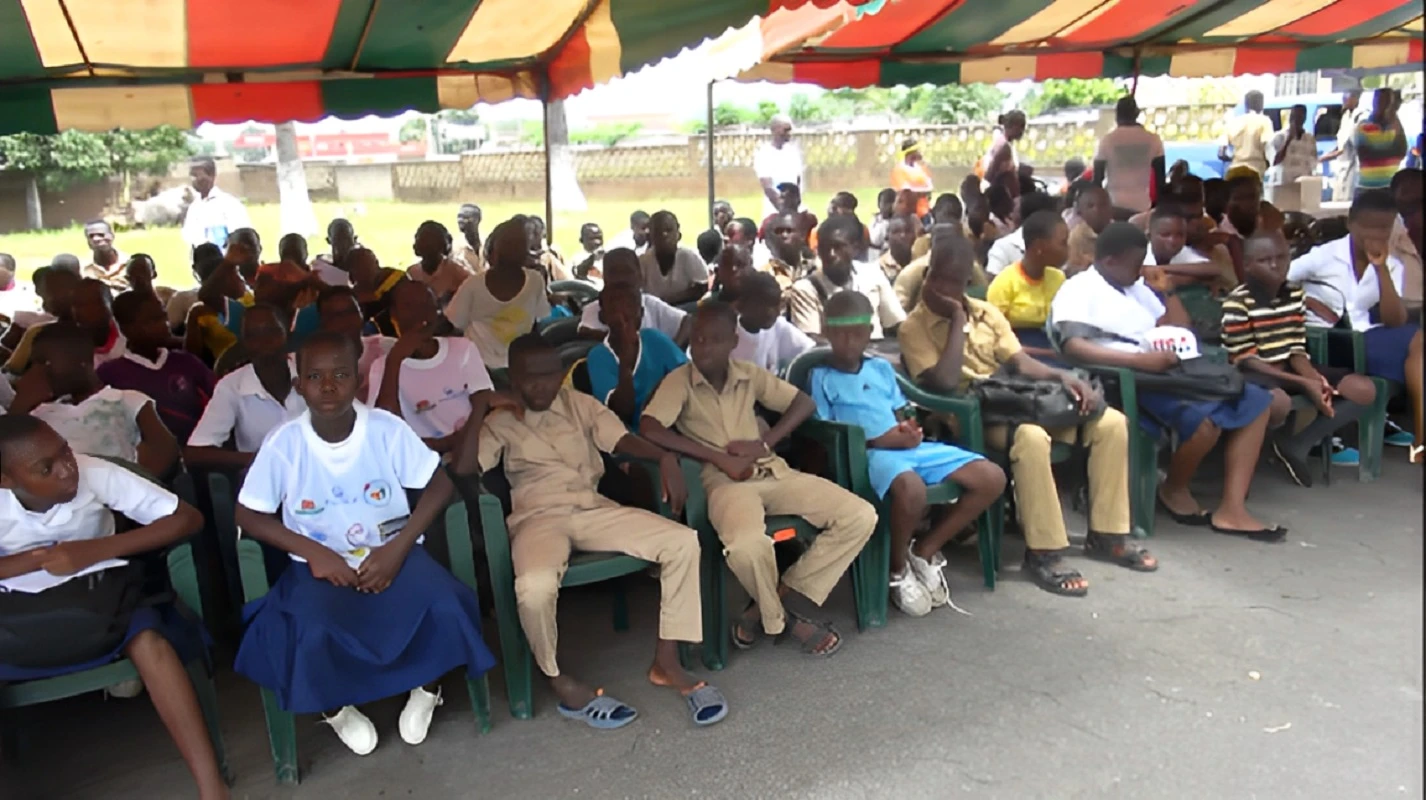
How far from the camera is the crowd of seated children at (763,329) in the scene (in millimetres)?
4684

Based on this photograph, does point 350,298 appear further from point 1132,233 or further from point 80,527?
point 1132,233

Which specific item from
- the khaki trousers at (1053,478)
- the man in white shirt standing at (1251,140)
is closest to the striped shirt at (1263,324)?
the khaki trousers at (1053,478)

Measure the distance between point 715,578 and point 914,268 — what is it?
2693mm

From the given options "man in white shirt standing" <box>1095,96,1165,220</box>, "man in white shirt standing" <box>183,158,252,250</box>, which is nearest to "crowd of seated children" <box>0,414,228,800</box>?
"man in white shirt standing" <box>1095,96,1165,220</box>

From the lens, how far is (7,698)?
2.67 m

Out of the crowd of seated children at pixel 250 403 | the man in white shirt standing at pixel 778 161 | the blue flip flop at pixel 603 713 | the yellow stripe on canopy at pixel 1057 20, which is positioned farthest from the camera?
the man in white shirt standing at pixel 778 161

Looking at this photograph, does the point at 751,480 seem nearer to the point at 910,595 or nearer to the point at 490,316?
the point at 910,595

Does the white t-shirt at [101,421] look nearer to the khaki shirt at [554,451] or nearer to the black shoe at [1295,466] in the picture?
the khaki shirt at [554,451]

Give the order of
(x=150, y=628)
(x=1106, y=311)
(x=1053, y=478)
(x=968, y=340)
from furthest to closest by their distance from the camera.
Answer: (x=1106, y=311) → (x=968, y=340) → (x=1053, y=478) → (x=150, y=628)

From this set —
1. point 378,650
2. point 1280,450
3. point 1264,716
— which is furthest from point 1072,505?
point 378,650

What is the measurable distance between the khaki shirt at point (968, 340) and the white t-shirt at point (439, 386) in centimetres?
167

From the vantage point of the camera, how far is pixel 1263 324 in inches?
Answer: 193

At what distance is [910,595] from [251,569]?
2176mm

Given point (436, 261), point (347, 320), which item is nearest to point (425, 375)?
point (347, 320)
